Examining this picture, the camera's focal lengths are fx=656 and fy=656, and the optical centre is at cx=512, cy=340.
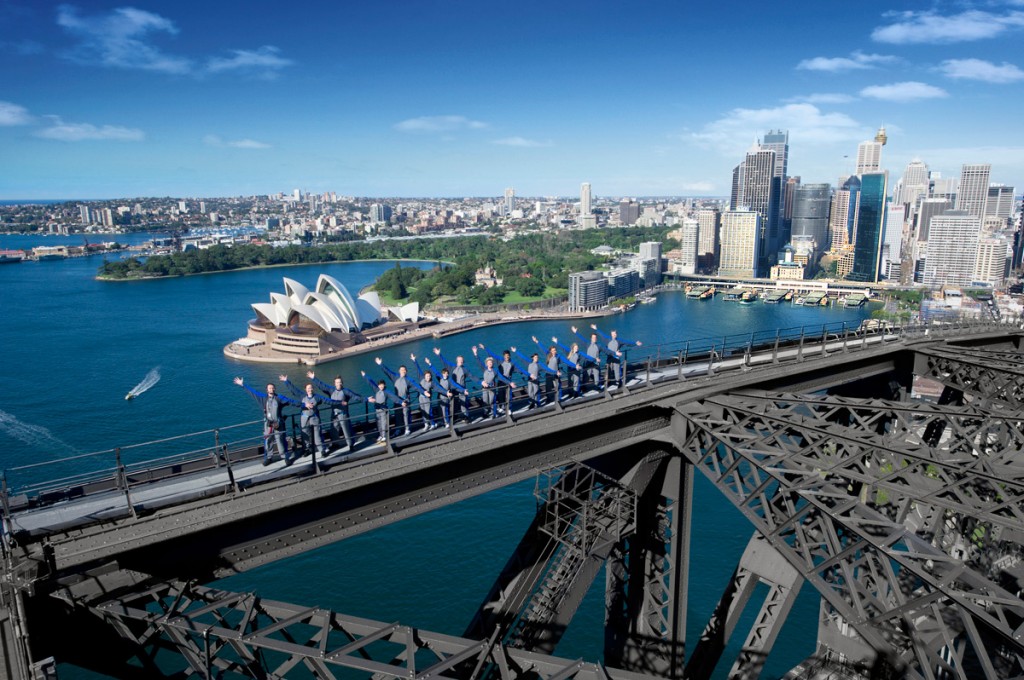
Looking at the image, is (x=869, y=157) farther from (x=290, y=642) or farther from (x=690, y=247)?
(x=290, y=642)

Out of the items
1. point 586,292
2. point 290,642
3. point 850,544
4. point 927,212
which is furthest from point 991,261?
point 290,642

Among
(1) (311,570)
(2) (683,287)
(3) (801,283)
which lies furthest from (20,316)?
(3) (801,283)

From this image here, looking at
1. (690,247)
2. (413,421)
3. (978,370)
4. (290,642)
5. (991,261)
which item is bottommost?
(991,261)

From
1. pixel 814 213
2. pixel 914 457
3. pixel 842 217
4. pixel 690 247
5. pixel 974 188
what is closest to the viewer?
pixel 914 457

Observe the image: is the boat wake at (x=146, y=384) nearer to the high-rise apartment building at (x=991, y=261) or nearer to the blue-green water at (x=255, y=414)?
the blue-green water at (x=255, y=414)

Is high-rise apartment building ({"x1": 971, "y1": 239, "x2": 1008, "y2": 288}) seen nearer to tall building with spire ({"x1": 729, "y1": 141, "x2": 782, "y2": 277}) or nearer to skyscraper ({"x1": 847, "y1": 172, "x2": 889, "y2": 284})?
skyscraper ({"x1": 847, "y1": 172, "x2": 889, "y2": 284})

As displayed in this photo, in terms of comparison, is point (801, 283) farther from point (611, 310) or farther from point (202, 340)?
point (202, 340)

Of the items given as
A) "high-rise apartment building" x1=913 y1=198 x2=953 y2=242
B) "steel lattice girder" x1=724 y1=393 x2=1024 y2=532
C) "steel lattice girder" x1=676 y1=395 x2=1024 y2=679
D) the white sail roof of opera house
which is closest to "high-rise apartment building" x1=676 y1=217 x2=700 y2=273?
"high-rise apartment building" x1=913 y1=198 x2=953 y2=242
